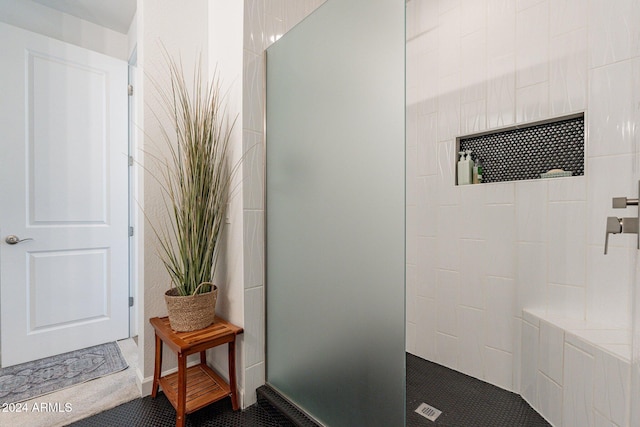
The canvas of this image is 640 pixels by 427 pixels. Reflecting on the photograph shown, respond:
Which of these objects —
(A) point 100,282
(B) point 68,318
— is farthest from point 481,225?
(B) point 68,318

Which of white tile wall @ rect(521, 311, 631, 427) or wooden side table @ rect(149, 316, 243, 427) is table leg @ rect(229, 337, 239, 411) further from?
white tile wall @ rect(521, 311, 631, 427)

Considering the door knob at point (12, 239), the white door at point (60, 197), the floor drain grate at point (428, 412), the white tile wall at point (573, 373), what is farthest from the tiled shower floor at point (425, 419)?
the door knob at point (12, 239)

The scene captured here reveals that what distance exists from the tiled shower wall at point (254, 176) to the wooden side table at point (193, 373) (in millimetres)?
87

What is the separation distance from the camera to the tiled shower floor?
140cm

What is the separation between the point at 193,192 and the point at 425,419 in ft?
5.21

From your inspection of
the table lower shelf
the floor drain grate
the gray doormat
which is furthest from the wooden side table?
the floor drain grate

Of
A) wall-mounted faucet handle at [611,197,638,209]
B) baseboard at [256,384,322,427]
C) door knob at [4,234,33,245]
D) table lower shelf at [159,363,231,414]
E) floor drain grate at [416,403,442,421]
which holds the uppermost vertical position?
wall-mounted faucet handle at [611,197,638,209]

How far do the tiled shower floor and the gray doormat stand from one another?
18.2 inches

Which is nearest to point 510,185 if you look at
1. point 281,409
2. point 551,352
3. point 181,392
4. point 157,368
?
point 551,352

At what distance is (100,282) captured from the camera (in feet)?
7.38

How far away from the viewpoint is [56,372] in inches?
72.0

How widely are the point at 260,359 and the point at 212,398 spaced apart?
27 centimetres

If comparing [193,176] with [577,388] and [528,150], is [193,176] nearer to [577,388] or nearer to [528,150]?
[528,150]

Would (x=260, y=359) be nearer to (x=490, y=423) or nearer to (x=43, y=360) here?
(x=490, y=423)
